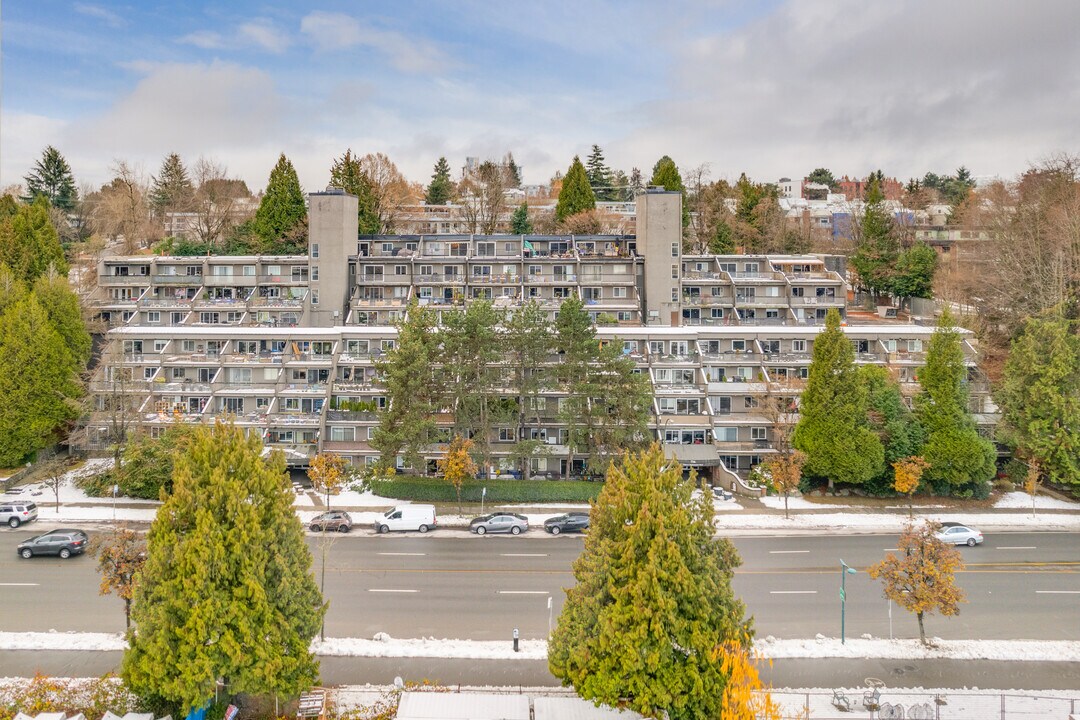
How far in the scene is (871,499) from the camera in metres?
42.9

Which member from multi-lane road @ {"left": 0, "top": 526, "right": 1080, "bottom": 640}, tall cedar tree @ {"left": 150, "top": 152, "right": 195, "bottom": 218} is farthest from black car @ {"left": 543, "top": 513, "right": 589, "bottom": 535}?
tall cedar tree @ {"left": 150, "top": 152, "right": 195, "bottom": 218}

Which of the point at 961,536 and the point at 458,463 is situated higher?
the point at 458,463

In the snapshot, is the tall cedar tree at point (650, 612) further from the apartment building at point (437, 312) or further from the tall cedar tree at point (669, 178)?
the tall cedar tree at point (669, 178)

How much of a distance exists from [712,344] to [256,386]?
31.6 meters

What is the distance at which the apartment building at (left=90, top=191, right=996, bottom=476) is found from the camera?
47281mm

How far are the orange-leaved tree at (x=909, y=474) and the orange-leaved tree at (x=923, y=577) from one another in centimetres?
1351

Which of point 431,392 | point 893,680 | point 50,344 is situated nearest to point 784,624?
point 893,680

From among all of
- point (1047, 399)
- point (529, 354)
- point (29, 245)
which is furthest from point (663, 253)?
point (29, 245)

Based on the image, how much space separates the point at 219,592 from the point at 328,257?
44507 millimetres

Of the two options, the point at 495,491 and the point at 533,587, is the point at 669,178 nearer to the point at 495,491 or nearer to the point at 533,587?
the point at 495,491

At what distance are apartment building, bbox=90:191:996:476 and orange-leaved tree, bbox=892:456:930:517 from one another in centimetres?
821

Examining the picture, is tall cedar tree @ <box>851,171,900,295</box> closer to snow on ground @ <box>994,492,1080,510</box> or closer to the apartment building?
the apartment building

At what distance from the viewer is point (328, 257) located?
60.6 metres

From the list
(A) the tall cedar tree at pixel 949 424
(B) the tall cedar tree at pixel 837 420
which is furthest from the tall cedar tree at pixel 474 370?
(A) the tall cedar tree at pixel 949 424
